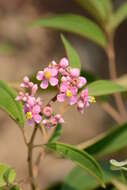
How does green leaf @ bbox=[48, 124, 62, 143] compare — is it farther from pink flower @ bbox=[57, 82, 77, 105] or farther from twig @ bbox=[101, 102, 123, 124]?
twig @ bbox=[101, 102, 123, 124]

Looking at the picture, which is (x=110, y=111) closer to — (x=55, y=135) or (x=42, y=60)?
(x=55, y=135)

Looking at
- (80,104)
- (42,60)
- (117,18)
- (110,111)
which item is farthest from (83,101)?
(42,60)

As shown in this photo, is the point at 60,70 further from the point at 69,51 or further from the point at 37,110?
the point at 69,51

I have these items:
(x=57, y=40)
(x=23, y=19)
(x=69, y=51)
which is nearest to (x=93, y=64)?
(x=57, y=40)

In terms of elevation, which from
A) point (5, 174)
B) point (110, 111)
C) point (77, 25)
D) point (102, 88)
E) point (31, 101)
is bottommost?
point (5, 174)

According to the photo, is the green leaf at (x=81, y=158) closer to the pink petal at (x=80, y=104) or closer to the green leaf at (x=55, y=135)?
the pink petal at (x=80, y=104)

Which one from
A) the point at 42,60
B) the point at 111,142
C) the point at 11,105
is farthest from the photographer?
the point at 42,60
